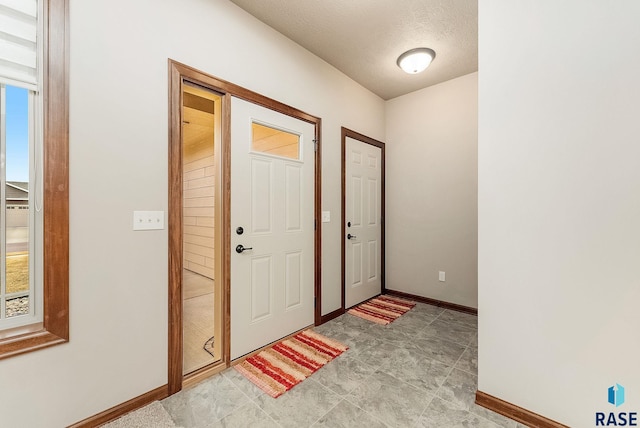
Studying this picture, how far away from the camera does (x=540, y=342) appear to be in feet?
4.88

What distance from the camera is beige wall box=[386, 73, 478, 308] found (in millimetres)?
3172

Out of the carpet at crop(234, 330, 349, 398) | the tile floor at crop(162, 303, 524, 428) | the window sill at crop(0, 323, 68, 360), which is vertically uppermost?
the window sill at crop(0, 323, 68, 360)

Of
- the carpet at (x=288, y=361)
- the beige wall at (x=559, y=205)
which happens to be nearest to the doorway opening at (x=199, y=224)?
the carpet at (x=288, y=361)

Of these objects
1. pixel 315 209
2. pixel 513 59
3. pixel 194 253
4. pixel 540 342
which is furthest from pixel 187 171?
pixel 540 342

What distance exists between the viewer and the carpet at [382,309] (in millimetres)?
2976

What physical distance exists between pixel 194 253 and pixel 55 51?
13.4ft

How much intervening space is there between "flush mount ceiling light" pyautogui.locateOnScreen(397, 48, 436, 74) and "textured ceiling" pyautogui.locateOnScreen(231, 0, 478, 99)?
0.05 metres

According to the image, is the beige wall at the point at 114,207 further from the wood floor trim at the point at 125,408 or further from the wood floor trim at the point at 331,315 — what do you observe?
the wood floor trim at the point at 331,315

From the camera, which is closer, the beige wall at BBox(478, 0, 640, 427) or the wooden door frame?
the beige wall at BBox(478, 0, 640, 427)

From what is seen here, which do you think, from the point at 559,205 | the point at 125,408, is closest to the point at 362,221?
the point at 559,205

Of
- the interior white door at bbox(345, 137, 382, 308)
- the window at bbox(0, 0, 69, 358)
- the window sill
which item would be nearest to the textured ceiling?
the interior white door at bbox(345, 137, 382, 308)

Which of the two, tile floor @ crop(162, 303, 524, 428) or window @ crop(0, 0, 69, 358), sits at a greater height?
window @ crop(0, 0, 69, 358)

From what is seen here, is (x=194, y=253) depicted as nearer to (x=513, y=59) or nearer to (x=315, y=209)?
(x=315, y=209)

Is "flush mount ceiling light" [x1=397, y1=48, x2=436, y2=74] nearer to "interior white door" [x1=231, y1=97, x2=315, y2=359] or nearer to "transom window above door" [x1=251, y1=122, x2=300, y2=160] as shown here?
"interior white door" [x1=231, y1=97, x2=315, y2=359]
